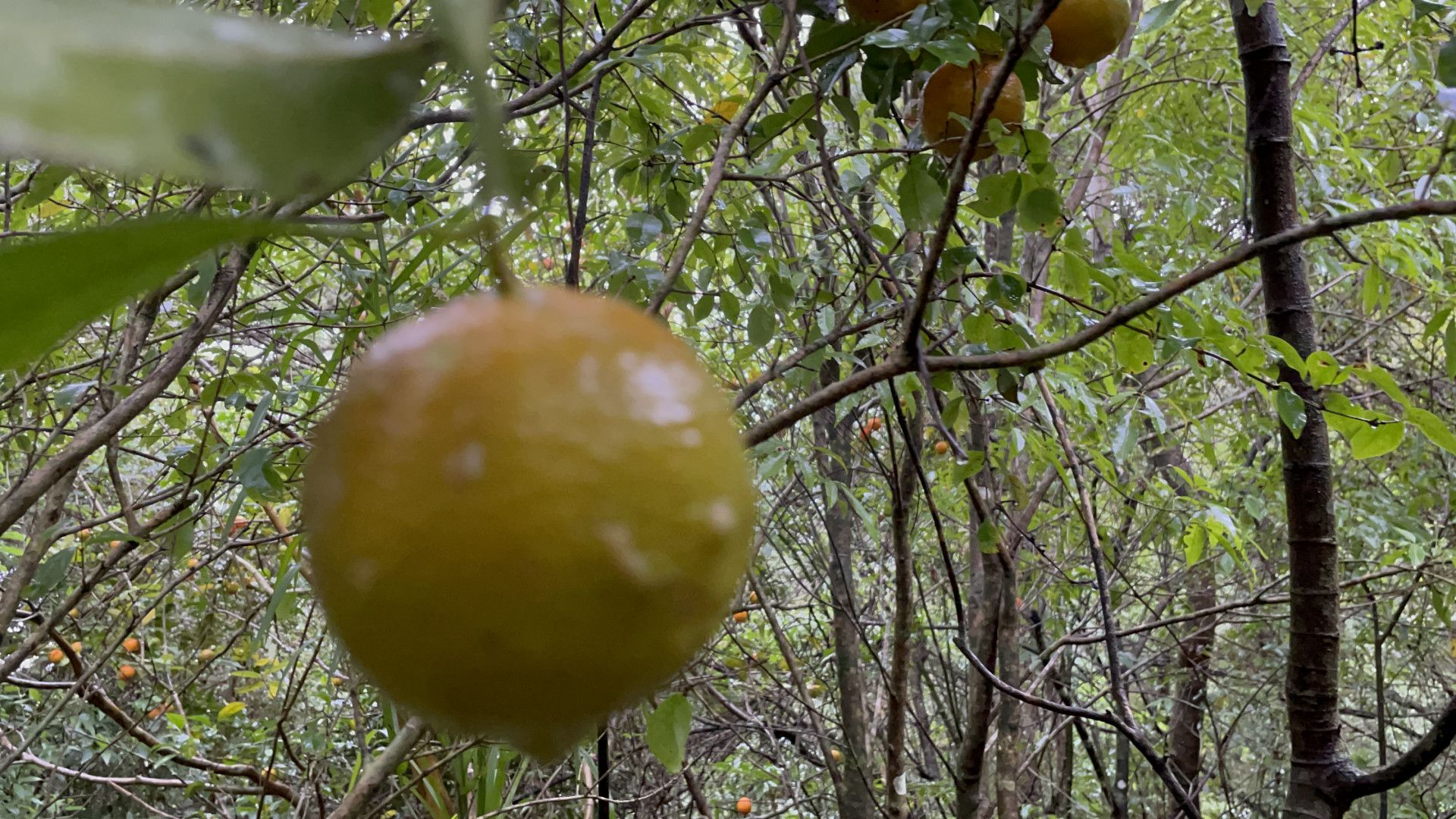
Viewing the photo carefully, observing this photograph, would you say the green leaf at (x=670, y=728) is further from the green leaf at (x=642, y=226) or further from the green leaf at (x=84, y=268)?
the green leaf at (x=84, y=268)

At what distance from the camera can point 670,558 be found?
22 cm

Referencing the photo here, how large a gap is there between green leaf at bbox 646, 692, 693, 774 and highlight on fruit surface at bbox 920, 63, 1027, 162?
479mm

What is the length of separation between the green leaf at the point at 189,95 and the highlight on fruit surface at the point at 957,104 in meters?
0.62

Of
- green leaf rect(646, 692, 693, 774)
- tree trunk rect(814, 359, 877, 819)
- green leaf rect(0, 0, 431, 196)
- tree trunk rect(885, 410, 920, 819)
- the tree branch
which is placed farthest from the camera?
tree trunk rect(814, 359, 877, 819)

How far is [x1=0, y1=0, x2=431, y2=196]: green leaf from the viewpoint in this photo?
0.38 feet

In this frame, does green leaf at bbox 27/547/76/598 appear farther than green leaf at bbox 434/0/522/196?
Yes

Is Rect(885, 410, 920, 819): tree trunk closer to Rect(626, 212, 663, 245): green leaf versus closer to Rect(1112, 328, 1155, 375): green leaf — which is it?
Rect(1112, 328, 1155, 375): green leaf

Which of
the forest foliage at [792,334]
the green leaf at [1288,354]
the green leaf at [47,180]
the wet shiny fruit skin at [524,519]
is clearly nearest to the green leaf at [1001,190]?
the forest foliage at [792,334]

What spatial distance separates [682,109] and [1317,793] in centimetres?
118

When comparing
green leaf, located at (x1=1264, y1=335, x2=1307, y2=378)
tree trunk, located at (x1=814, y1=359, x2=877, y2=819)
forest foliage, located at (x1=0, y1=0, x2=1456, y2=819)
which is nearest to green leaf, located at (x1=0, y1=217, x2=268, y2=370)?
forest foliage, located at (x1=0, y1=0, x2=1456, y2=819)

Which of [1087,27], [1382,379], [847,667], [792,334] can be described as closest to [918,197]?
[1087,27]

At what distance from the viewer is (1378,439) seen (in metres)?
0.86

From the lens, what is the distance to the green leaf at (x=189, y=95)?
12cm

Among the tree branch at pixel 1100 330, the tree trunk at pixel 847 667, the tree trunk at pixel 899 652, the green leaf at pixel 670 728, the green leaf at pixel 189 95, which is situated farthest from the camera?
the tree trunk at pixel 847 667
